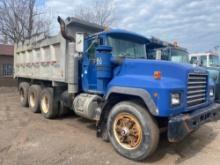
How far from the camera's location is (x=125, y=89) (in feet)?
16.9

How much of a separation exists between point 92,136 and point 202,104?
2.79 metres

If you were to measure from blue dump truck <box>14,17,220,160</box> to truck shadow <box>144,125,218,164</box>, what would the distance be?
0.58 meters

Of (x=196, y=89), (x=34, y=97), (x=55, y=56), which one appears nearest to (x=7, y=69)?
(x=34, y=97)

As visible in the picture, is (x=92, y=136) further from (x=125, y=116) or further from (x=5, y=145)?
(x=5, y=145)

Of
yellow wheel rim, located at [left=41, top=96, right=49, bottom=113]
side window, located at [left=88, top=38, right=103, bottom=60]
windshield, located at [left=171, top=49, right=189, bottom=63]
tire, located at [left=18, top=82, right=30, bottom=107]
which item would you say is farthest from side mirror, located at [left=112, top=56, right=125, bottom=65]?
tire, located at [left=18, top=82, right=30, bottom=107]

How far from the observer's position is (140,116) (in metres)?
4.85

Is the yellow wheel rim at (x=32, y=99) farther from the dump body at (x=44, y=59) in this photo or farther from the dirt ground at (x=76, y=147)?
the dirt ground at (x=76, y=147)

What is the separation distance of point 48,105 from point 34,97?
158 centimetres

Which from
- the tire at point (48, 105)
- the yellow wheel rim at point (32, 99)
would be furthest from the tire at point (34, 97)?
the tire at point (48, 105)

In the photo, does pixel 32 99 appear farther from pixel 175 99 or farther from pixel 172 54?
pixel 175 99

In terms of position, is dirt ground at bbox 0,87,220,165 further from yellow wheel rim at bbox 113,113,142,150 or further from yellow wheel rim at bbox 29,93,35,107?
yellow wheel rim at bbox 29,93,35,107

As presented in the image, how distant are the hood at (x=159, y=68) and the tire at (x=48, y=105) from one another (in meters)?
3.75

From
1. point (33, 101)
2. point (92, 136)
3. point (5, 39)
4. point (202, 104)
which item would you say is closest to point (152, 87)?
point (202, 104)

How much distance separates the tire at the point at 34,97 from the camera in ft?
31.5
